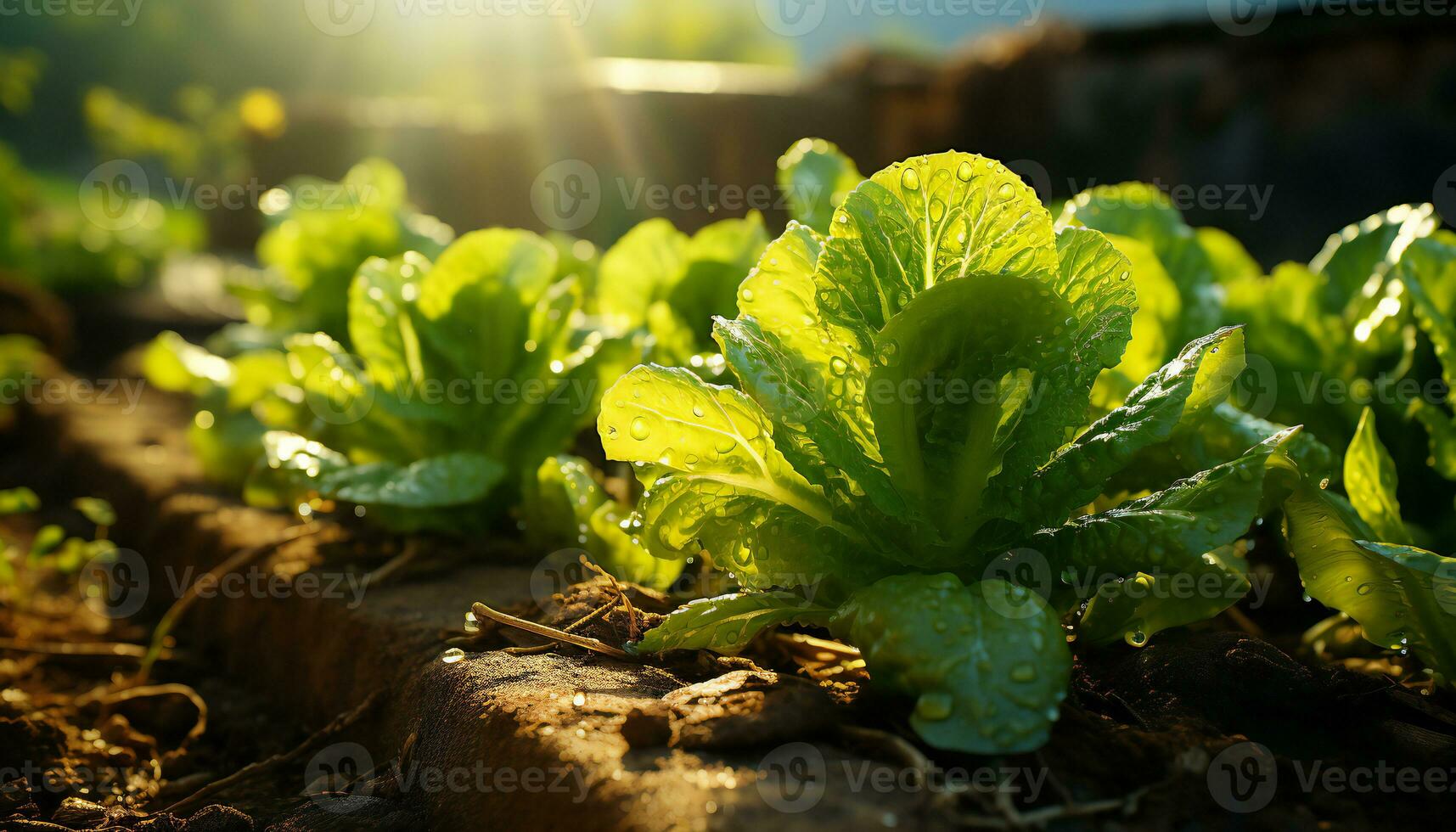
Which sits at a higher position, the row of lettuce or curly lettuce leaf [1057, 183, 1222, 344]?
curly lettuce leaf [1057, 183, 1222, 344]

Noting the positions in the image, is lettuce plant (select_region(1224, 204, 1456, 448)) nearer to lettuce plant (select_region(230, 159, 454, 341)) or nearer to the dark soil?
the dark soil

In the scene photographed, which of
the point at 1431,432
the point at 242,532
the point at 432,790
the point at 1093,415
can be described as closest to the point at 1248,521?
the point at 1093,415

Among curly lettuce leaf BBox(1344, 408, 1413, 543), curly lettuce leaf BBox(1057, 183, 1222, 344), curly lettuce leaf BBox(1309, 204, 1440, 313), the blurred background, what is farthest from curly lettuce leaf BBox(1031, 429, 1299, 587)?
the blurred background

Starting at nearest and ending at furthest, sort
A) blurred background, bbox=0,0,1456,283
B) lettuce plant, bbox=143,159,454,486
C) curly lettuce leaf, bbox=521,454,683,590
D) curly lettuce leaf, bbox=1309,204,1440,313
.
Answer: curly lettuce leaf, bbox=521,454,683,590
curly lettuce leaf, bbox=1309,204,1440,313
lettuce plant, bbox=143,159,454,486
blurred background, bbox=0,0,1456,283

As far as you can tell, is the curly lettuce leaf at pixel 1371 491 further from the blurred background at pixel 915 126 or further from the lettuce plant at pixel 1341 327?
the blurred background at pixel 915 126

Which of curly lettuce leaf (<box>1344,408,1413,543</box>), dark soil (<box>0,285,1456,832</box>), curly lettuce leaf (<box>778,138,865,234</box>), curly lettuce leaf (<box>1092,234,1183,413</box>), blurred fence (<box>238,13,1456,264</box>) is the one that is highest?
blurred fence (<box>238,13,1456,264</box>)

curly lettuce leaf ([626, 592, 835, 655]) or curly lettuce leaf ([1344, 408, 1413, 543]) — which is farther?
curly lettuce leaf ([1344, 408, 1413, 543])

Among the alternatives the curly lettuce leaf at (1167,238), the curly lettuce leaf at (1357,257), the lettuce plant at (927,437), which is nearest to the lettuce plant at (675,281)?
the lettuce plant at (927,437)

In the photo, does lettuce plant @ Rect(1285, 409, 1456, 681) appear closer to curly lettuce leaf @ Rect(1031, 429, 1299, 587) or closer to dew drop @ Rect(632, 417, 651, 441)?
curly lettuce leaf @ Rect(1031, 429, 1299, 587)

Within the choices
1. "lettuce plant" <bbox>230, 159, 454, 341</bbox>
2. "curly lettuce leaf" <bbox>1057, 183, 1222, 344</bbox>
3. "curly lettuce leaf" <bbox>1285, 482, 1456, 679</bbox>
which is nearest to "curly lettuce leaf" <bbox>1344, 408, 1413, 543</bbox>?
"curly lettuce leaf" <bbox>1285, 482, 1456, 679</bbox>

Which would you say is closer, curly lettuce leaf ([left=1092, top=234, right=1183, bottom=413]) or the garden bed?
the garden bed

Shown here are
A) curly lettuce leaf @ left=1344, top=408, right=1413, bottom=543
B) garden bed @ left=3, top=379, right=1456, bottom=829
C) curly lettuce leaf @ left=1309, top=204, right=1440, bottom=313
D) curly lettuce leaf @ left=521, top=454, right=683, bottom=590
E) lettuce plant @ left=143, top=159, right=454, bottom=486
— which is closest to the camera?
garden bed @ left=3, top=379, right=1456, bottom=829
